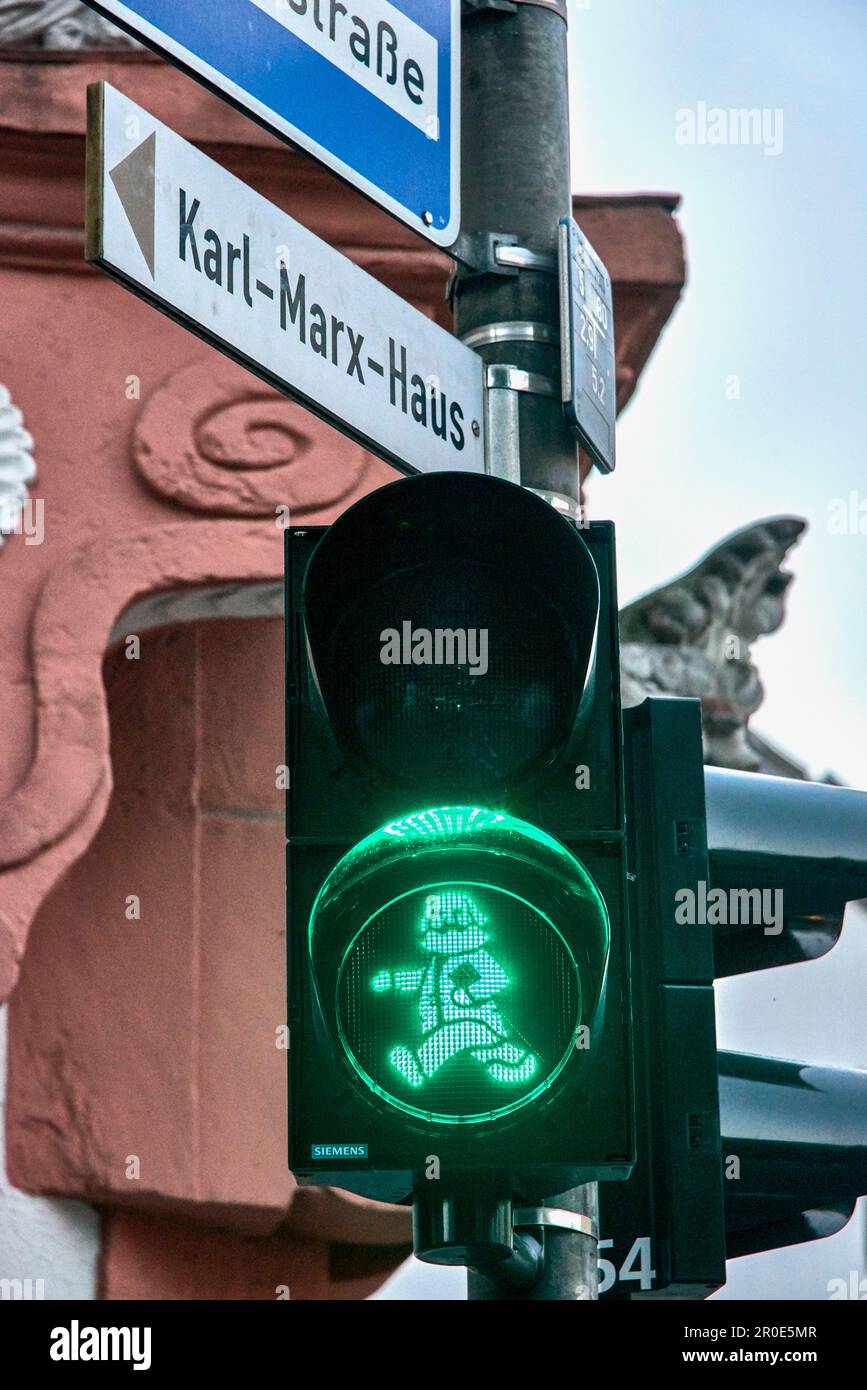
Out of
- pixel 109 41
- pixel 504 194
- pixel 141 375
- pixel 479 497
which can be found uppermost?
pixel 109 41

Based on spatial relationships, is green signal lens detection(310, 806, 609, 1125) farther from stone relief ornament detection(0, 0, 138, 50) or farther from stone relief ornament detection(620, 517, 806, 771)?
stone relief ornament detection(620, 517, 806, 771)

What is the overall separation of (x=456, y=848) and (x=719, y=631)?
6.17 m

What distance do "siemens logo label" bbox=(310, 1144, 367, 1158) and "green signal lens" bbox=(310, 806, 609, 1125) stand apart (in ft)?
0.24

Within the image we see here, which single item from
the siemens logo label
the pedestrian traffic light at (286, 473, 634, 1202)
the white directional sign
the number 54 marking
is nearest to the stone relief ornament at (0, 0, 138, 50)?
the white directional sign

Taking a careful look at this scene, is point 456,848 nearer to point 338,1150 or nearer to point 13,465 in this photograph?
point 338,1150

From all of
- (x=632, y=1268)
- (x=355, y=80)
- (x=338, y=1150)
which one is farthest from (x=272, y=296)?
(x=632, y=1268)

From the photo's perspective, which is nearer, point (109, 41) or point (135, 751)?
point (109, 41)

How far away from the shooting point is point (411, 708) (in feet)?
7.73

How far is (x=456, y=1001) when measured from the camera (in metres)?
2.13

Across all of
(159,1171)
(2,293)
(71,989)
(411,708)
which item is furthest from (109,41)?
(411,708)

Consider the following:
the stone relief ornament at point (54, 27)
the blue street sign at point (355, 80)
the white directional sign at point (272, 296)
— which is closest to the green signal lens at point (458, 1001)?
the white directional sign at point (272, 296)

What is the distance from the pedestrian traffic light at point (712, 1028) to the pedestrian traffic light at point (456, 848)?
0.34 m

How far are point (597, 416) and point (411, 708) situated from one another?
859 millimetres
